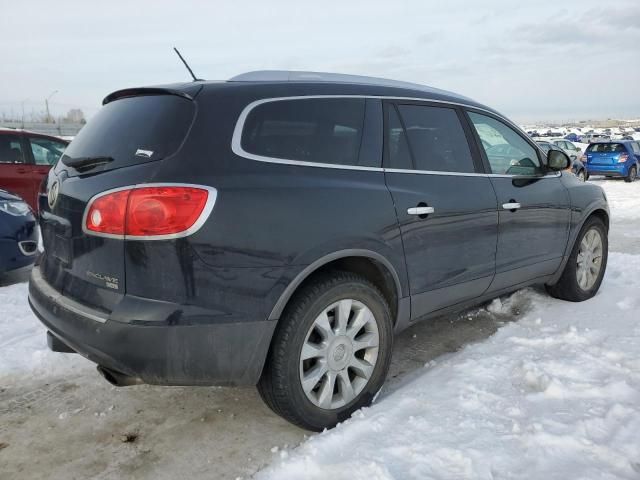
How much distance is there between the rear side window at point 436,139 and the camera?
3176 mm

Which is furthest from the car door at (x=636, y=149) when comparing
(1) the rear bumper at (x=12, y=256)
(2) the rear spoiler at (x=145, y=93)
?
(2) the rear spoiler at (x=145, y=93)

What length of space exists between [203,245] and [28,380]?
185cm

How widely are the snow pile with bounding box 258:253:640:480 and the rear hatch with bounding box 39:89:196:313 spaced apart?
3.75ft

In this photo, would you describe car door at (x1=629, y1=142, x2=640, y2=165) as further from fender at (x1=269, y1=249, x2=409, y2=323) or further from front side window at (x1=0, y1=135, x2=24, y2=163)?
fender at (x1=269, y1=249, x2=409, y2=323)

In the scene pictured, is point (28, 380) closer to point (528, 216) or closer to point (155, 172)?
point (155, 172)

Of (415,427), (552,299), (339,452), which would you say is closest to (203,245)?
(339,452)

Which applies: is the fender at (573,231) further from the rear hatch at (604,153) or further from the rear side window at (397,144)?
the rear hatch at (604,153)

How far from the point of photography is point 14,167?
299 inches

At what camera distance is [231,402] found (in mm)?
3021

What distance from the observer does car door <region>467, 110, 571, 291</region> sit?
370cm

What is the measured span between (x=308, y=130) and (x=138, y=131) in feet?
Answer: 2.66

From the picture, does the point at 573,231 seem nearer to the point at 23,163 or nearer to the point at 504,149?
the point at 504,149

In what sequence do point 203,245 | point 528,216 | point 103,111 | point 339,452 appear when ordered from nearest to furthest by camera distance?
point 203,245
point 339,452
point 103,111
point 528,216

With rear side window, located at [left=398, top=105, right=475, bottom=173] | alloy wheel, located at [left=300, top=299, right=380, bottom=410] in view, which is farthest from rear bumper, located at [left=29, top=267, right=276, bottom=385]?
rear side window, located at [left=398, top=105, right=475, bottom=173]
